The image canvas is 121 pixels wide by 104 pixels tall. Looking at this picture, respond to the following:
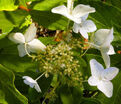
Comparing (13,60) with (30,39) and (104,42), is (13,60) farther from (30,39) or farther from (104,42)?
(104,42)

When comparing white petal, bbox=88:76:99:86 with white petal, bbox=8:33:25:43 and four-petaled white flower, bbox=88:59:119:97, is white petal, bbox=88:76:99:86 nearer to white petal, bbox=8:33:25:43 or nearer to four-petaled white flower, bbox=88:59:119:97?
four-petaled white flower, bbox=88:59:119:97

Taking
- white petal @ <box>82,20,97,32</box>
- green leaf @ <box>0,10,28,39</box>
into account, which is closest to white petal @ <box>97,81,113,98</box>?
white petal @ <box>82,20,97,32</box>

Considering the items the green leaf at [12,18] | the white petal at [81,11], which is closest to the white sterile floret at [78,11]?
the white petal at [81,11]

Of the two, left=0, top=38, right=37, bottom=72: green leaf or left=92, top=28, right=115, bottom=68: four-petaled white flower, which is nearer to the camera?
left=92, top=28, right=115, bottom=68: four-petaled white flower

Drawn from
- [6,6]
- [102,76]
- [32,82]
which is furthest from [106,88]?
[6,6]

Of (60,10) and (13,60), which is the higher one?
(60,10)

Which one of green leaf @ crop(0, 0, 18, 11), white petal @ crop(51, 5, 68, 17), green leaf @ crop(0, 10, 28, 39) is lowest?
green leaf @ crop(0, 10, 28, 39)
